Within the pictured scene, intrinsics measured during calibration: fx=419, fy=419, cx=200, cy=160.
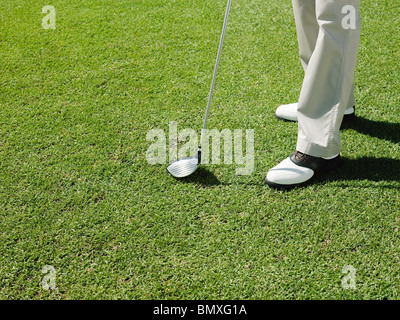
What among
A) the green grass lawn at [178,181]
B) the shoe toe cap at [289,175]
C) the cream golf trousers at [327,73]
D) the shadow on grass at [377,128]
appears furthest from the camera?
the shadow on grass at [377,128]

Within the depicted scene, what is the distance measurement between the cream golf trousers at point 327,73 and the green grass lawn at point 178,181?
0.85 feet

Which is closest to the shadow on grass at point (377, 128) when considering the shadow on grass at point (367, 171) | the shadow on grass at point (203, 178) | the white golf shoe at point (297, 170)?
the shadow on grass at point (367, 171)

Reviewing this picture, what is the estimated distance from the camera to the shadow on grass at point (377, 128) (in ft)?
8.41

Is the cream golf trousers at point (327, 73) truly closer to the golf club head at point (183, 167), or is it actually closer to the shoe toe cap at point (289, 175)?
the shoe toe cap at point (289, 175)

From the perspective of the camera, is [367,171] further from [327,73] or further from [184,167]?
[184,167]

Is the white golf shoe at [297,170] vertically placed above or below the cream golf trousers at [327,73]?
below

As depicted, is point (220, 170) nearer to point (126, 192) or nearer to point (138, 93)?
point (126, 192)

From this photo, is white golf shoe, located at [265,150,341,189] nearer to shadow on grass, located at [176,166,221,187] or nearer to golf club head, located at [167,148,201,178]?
shadow on grass, located at [176,166,221,187]

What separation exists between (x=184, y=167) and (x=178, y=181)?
9 cm

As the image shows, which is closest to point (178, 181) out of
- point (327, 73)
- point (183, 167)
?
point (183, 167)

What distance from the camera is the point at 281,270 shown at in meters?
1.87

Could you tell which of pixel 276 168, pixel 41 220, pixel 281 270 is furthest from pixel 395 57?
pixel 41 220

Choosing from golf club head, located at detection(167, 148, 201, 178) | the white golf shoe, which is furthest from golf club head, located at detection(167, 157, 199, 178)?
the white golf shoe
